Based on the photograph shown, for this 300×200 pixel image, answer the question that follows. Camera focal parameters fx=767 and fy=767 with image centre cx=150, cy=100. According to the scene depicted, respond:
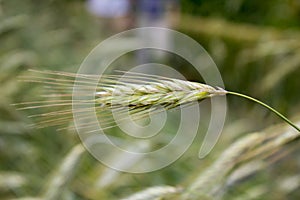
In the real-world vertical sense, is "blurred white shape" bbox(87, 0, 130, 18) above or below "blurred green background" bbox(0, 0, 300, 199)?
above

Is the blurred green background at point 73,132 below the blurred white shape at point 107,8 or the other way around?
below

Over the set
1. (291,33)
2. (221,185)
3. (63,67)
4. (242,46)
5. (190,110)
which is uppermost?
(242,46)

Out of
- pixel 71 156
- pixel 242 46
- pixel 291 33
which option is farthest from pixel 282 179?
pixel 242 46

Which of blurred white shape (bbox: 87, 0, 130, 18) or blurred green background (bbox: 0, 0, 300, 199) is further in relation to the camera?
blurred white shape (bbox: 87, 0, 130, 18)

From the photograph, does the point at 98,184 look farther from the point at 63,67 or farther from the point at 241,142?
the point at 63,67

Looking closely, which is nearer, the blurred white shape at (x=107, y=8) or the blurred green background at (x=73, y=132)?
the blurred green background at (x=73, y=132)

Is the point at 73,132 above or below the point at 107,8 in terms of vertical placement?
below

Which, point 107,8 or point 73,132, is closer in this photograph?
point 73,132

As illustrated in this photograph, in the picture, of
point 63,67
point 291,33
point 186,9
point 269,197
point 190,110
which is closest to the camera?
point 269,197
